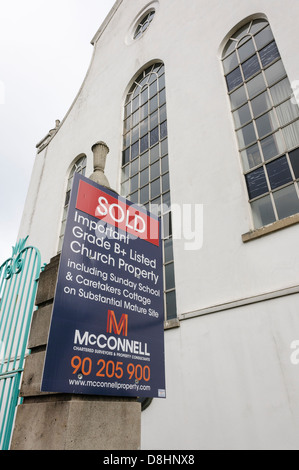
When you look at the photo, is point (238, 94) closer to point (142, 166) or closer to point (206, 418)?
point (142, 166)

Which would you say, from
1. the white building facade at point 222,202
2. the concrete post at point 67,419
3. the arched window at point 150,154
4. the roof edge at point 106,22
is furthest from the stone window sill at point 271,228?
the roof edge at point 106,22

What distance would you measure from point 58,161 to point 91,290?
11.3 metres

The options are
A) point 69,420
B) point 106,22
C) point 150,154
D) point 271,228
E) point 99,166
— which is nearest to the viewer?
point 69,420

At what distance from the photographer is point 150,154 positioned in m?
8.56

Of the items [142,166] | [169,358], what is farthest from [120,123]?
[169,358]

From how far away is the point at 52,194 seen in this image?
1227cm

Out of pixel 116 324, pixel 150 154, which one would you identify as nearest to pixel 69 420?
pixel 116 324

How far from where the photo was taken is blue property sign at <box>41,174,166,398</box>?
2.44m

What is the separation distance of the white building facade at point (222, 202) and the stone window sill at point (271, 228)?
17mm

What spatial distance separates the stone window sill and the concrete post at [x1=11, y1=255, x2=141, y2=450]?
3.33 meters

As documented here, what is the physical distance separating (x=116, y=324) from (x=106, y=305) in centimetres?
20

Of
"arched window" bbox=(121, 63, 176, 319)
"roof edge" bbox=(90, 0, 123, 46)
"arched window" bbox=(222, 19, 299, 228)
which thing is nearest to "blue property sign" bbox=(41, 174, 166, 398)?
"arched window" bbox=(222, 19, 299, 228)

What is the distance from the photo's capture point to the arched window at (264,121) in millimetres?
5301

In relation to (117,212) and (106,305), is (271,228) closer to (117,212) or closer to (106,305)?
(117,212)
